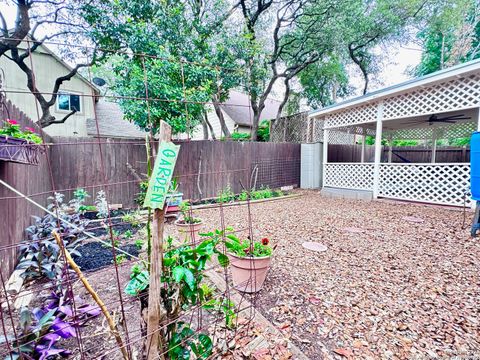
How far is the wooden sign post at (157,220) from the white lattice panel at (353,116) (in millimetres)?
6587

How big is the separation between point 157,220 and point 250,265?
3.95ft

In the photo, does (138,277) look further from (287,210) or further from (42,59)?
(42,59)

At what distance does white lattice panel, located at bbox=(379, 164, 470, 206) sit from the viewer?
4863 millimetres

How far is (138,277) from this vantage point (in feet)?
3.94

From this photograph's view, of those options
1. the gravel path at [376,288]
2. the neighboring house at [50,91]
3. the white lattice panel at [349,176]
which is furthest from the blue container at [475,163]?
the neighboring house at [50,91]

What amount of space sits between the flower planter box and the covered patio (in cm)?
575

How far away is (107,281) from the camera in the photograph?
2.29 meters

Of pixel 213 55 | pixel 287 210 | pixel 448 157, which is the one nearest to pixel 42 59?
pixel 213 55

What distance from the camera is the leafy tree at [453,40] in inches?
424

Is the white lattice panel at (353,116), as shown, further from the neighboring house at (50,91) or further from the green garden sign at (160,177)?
the green garden sign at (160,177)

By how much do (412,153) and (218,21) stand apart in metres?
10.8

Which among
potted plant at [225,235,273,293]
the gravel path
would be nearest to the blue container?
the gravel path

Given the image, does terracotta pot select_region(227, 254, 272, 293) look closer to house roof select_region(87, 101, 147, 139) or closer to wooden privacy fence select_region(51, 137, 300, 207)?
wooden privacy fence select_region(51, 137, 300, 207)

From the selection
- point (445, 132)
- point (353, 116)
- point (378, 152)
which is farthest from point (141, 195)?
point (445, 132)
